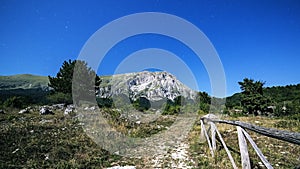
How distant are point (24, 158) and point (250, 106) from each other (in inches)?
1270

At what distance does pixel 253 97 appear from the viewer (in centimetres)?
3131

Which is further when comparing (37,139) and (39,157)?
(37,139)

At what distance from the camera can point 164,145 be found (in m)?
9.72

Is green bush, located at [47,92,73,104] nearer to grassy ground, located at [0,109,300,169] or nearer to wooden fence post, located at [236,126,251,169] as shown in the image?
grassy ground, located at [0,109,300,169]

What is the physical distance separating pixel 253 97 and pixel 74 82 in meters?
32.2

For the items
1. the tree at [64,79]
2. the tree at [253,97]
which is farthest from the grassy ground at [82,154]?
the tree at [64,79]

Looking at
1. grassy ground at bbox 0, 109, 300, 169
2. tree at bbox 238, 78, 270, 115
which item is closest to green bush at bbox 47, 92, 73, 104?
grassy ground at bbox 0, 109, 300, 169

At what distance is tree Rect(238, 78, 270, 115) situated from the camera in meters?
31.0

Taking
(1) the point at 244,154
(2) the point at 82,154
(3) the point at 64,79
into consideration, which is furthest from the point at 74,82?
(1) the point at 244,154

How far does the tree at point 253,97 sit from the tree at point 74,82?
27410 millimetres

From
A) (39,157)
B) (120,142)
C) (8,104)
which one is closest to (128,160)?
(120,142)

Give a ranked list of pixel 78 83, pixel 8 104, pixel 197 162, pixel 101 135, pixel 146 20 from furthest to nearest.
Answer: pixel 78 83 → pixel 8 104 → pixel 146 20 → pixel 101 135 → pixel 197 162

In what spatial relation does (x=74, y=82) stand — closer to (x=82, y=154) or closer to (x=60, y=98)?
(x=60, y=98)

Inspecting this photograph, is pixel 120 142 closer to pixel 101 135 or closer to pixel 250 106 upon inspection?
pixel 101 135
